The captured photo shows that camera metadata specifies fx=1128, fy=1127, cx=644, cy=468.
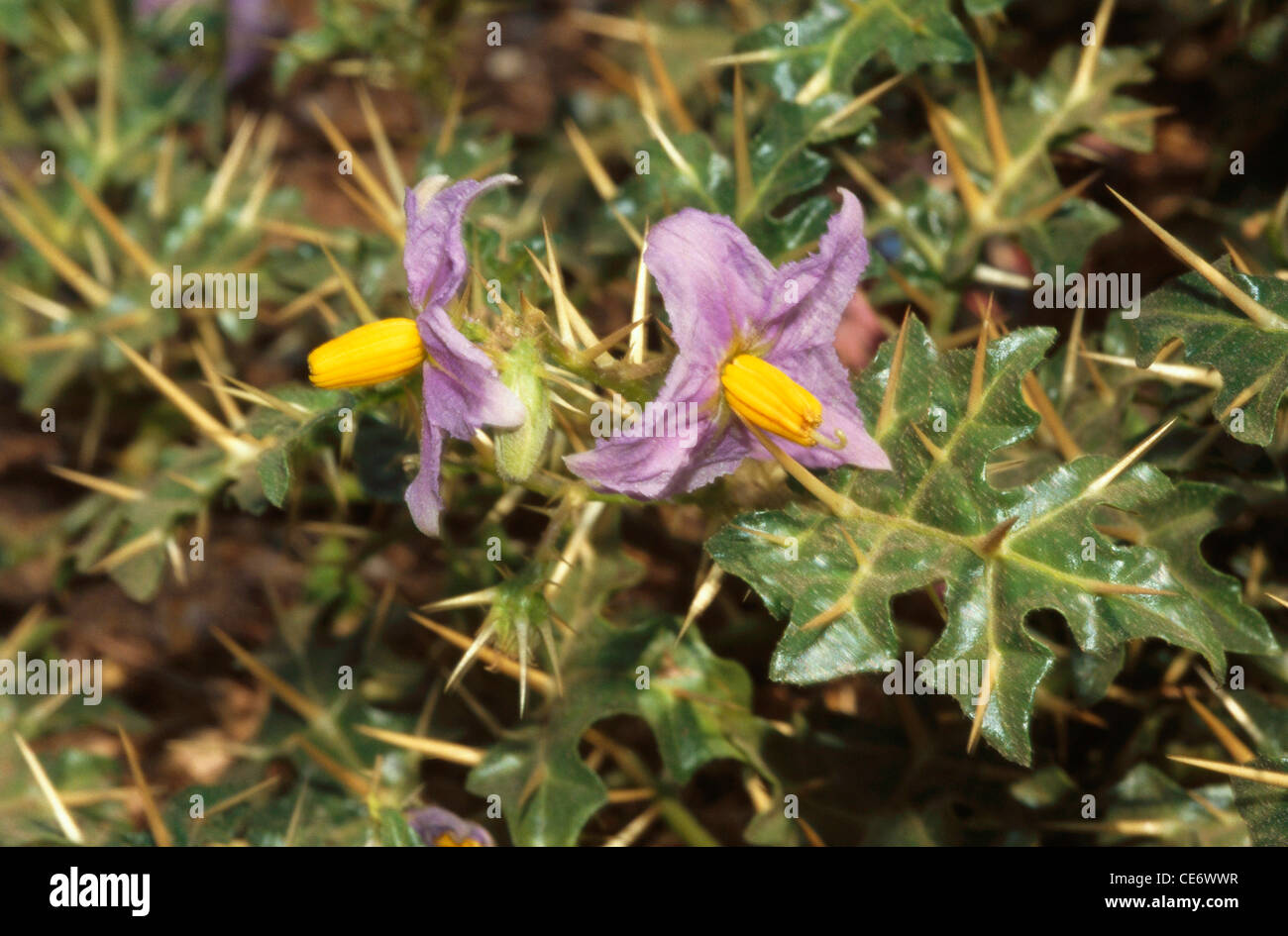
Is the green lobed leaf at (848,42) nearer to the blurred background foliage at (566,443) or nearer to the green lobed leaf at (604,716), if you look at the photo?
the blurred background foliage at (566,443)

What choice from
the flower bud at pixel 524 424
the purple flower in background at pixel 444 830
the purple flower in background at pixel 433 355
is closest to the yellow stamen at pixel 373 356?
the purple flower in background at pixel 433 355

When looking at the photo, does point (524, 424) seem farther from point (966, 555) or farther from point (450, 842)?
point (450, 842)

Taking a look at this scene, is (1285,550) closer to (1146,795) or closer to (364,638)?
(1146,795)

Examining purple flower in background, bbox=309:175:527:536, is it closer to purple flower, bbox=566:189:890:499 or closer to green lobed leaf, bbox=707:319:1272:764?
purple flower, bbox=566:189:890:499

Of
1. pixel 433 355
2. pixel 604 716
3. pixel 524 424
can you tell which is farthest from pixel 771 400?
pixel 604 716

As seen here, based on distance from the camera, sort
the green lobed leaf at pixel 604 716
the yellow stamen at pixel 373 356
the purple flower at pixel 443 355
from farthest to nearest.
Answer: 1. the green lobed leaf at pixel 604 716
2. the yellow stamen at pixel 373 356
3. the purple flower at pixel 443 355

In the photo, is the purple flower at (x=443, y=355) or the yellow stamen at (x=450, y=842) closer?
the purple flower at (x=443, y=355)

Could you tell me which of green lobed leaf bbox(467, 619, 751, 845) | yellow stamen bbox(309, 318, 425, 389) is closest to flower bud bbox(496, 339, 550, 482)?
yellow stamen bbox(309, 318, 425, 389)
